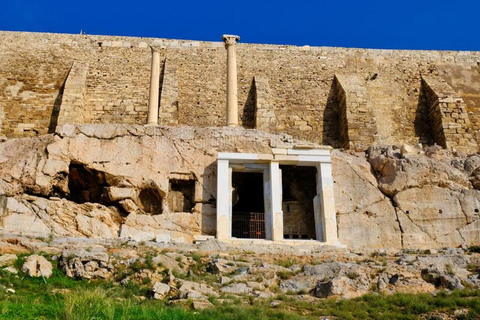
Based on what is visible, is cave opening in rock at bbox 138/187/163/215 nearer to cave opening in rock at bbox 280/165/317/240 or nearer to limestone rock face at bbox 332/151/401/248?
cave opening in rock at bbox 280/165/317/240

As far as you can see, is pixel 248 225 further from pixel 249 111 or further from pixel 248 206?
pixel 249 111

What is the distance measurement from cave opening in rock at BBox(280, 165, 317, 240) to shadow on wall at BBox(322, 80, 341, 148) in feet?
18.9

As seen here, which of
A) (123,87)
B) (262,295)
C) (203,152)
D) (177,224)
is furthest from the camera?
(123,87)

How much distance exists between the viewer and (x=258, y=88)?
26.0 metres

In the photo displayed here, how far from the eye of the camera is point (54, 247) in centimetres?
1421

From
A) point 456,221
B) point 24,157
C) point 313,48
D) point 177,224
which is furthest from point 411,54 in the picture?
point 24,157

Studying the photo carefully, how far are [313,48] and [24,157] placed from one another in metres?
16.0

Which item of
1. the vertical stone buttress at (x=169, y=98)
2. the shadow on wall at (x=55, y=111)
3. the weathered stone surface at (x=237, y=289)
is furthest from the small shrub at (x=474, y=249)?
the shadow on wall at (x=55, y=111)

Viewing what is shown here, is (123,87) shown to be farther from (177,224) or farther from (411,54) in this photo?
(411,54)

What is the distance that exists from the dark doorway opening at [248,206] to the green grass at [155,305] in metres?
6.27

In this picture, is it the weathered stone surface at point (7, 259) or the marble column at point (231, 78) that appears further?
the marble column at point (231, 78)

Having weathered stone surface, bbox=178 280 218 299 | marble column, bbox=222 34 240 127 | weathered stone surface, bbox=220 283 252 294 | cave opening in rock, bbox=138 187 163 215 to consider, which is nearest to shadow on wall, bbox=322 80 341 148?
marble column, bbox=222 34 240 127

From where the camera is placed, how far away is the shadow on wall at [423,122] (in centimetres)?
2616

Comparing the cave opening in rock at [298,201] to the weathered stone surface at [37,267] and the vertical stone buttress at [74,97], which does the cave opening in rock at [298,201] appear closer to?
the weathered stone surface at [37,267]
